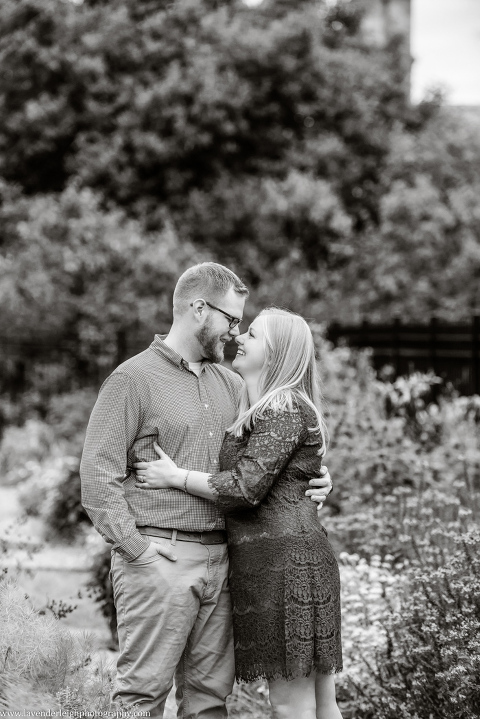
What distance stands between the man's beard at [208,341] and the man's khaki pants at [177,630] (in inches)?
27.0

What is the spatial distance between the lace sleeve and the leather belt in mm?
171

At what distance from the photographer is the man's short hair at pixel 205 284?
3.20 meters

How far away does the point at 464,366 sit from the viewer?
8.77m

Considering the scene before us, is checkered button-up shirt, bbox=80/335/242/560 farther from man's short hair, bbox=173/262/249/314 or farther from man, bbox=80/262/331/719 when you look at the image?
man's short hair, bbox=173/262/249/314

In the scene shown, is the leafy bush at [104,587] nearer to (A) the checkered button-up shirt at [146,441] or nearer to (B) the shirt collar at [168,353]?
(A) the checkered button-up shirt at [146,441]

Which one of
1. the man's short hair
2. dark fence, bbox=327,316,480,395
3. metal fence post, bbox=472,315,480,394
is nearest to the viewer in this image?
the man's short hair

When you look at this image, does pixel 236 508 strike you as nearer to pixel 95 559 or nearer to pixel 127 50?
pixel 95 559

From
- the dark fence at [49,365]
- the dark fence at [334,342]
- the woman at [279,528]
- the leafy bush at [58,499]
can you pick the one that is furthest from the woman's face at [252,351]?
the dark fence at [49,365]

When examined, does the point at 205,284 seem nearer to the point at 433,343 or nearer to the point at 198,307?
the point at 198,307

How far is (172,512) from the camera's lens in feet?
10.0

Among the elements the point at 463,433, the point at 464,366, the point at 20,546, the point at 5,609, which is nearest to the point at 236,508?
the point at 5,609

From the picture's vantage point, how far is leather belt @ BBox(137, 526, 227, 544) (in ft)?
10.0

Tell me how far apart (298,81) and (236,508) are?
42.0 ft

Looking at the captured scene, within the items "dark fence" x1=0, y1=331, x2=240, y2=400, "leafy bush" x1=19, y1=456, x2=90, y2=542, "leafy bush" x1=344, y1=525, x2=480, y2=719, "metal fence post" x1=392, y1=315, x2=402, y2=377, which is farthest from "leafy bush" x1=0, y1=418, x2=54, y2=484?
"leafy bush" x1=344, y1=525, x2=480, y2=719
